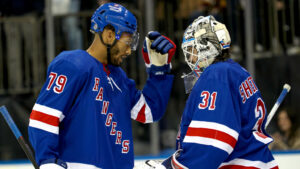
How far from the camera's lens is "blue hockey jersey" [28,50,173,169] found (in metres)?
1.99

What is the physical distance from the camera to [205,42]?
2023 millimetres

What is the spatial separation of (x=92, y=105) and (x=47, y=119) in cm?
20

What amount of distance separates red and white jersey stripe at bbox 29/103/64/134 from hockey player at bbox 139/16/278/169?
0.46 metres

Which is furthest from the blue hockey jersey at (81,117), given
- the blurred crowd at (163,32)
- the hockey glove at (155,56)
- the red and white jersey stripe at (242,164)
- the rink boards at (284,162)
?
the blurred crowd at (163,32)

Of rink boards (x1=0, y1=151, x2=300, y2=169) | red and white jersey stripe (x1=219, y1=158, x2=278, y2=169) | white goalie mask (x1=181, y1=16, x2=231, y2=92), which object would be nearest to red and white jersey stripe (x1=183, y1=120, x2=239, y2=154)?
red and white jersey stripe (x1=219, y1=158, x2=278, y2=169)

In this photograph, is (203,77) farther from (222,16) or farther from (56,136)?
(222,16)

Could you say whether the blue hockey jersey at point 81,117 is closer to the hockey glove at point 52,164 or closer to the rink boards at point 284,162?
the hockey glove at point 52,164

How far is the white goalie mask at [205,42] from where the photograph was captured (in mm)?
2006

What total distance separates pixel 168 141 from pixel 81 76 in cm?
290

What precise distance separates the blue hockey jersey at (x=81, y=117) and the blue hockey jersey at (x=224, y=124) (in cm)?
36

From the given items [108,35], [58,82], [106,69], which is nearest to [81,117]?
[58,82]

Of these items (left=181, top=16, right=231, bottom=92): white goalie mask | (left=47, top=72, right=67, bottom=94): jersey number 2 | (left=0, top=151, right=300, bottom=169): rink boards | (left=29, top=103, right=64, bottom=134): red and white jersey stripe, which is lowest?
(left=0, top=151, right=300, bottom=169): rink boards

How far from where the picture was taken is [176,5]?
4824mm

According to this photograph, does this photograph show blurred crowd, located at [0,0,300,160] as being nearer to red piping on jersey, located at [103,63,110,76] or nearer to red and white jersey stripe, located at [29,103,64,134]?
red piping on jersey, located at [103,63,110,76]
